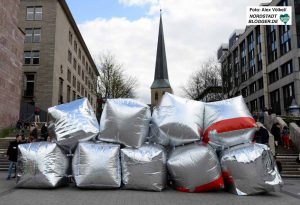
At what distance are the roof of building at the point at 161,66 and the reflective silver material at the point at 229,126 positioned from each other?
6584 centimetres

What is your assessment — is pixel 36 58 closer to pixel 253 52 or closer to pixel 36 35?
pixel 36 35

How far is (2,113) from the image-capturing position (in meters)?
24.1

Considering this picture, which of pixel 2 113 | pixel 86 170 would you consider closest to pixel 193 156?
pixel 86 170

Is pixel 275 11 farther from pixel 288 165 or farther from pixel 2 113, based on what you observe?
pixel 2 113

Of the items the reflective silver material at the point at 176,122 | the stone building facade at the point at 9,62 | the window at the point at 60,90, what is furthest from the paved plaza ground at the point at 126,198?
the window at the point at 60,90

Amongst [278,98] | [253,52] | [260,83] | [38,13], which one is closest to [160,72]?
[253,52]

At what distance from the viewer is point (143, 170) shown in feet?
29.1

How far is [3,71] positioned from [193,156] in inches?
766

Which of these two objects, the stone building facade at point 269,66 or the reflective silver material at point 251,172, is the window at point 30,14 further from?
the reflective silver material at point 251,172

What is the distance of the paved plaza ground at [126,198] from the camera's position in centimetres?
744

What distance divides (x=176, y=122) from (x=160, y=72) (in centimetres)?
7074

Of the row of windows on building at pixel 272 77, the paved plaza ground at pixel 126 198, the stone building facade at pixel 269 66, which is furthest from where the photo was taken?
the row of windows on building at pixel 272 77

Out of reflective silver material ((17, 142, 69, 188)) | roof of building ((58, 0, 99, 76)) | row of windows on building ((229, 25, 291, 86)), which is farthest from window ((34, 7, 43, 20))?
reflective silver material ((17, 142, 69, 188))

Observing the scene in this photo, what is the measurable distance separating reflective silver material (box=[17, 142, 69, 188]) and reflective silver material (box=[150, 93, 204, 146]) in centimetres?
272
